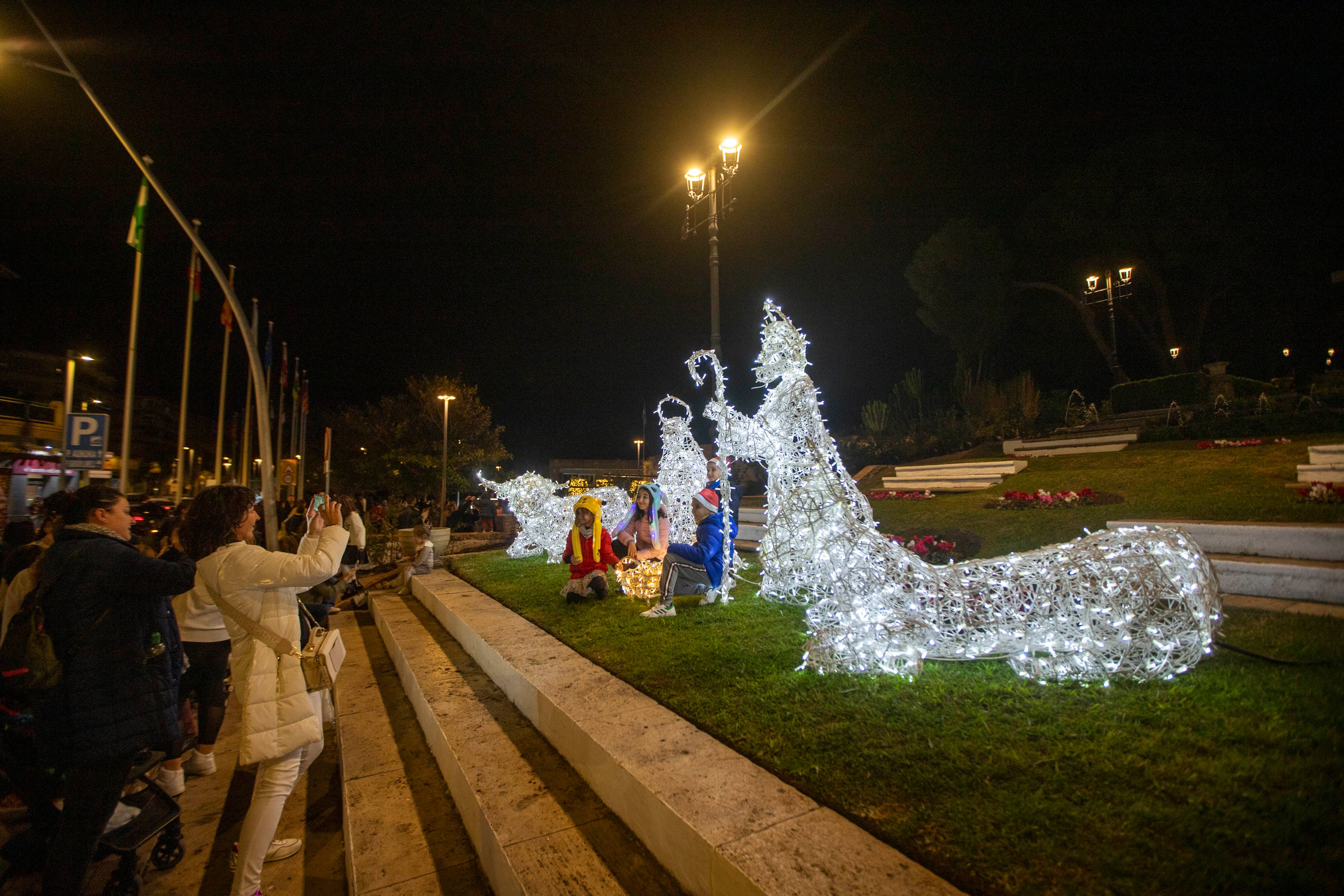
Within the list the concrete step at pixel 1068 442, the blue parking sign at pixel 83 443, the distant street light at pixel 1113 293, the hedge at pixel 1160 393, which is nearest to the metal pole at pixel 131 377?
the blue parking sign at pixel 83 443

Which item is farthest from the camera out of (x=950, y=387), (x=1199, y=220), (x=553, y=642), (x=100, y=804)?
(x=950, y=387)

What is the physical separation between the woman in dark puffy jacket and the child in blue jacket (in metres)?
4.06

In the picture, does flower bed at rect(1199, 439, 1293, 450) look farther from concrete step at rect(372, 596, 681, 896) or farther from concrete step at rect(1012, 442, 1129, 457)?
concrete step at rect(372, 596, 681, 896)

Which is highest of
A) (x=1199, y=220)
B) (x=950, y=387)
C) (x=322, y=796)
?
(x=1199, y=220)

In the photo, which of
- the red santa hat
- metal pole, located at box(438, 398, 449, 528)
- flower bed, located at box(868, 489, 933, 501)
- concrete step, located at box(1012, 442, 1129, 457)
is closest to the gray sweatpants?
the red santa hat

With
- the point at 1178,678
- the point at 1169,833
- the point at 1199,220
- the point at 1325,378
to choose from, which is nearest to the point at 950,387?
the point at 1199,220

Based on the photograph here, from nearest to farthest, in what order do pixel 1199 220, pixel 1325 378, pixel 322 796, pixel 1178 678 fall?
pixel 1178 678 → pixel 322 796 → pixel 1325 378 → pixel 1199 220

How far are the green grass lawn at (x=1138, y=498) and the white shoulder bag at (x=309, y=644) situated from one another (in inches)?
284

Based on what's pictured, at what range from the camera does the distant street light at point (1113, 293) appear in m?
23.6

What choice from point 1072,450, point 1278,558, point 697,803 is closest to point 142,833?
point 697,803

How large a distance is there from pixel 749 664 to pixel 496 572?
625 cm

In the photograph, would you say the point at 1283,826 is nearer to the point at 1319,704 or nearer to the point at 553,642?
the point at 1319,704

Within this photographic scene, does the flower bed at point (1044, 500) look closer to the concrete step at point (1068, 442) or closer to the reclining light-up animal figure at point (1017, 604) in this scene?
the reclining light-up animal figure at point (1017, 604)

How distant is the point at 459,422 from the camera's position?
30.3 m
